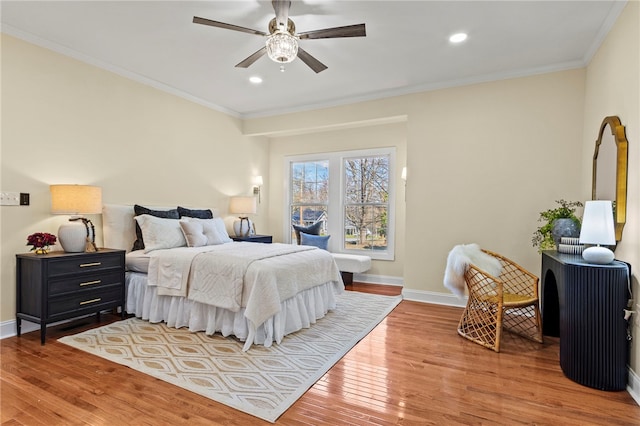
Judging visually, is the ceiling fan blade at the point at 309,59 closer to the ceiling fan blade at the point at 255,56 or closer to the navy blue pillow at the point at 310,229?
the ceiling fan blade at the point at 255,56

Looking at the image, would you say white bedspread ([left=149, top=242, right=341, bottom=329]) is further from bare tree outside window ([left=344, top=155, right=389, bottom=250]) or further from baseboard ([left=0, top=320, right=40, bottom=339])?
bare tree outside window ([left=344, top=155, right=389, bottom=250])

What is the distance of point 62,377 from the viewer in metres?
2.42

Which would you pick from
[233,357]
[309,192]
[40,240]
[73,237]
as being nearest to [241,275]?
[233,357]

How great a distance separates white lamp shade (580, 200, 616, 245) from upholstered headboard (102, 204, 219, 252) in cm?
441

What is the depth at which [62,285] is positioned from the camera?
3113mm

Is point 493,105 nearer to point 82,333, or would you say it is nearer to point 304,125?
point 304,125

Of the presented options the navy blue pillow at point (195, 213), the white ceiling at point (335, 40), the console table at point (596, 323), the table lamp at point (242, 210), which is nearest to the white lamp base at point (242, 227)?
the table lamp at point (242, 210)

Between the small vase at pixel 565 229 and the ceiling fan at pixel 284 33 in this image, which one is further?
the small vase at pixel 565 229

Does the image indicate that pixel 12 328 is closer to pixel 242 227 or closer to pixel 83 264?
pixel 83 264

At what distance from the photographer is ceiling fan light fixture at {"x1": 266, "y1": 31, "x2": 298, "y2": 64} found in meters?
2.55

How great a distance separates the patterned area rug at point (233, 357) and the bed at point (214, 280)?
0.43 ft

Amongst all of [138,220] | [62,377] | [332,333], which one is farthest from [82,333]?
[332,333]

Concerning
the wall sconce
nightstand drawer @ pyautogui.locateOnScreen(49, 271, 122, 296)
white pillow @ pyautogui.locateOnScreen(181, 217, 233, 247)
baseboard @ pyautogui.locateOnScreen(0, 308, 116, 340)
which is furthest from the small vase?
baseboard @ pyautogui.locateOnScreen(0, 308, 116, 340)

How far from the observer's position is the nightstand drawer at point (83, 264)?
3.07 meters
